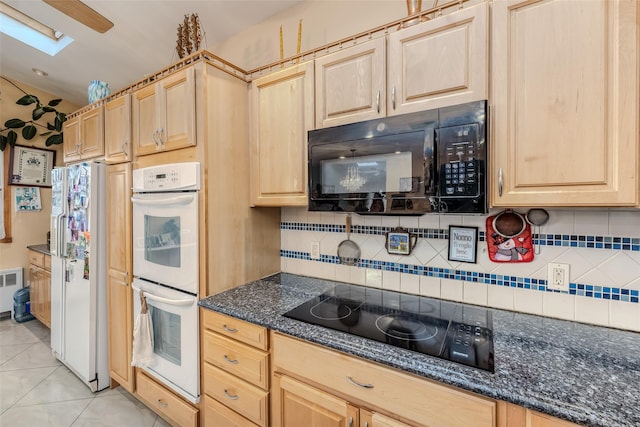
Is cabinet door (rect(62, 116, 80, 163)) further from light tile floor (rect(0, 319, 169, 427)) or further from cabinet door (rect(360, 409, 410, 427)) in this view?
cabinet door (rect(360, 409, 410, 427))

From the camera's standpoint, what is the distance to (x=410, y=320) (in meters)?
1.25

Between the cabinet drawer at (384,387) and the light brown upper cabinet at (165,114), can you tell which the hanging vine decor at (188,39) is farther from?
the cabinet drawer at (384,387)

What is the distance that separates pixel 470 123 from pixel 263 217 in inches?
50.0

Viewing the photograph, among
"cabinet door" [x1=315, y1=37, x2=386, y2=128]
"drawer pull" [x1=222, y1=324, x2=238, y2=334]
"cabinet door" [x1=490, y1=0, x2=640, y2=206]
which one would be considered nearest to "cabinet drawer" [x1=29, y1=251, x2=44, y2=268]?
"drawer pull" [x1=222, y1=324, x2=238, y2=334]

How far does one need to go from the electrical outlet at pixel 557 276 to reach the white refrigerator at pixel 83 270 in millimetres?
2703

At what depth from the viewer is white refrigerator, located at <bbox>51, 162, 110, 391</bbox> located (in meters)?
2.05

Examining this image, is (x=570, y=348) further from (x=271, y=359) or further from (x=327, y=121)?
(x=327, y=121)

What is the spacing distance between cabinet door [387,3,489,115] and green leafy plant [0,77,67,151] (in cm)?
400

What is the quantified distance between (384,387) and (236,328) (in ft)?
2.40

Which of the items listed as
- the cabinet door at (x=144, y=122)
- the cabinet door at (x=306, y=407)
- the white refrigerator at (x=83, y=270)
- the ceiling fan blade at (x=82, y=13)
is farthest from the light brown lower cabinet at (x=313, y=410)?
the ceiling fan blade at (x=82, y=13)

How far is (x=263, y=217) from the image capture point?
1856 mm

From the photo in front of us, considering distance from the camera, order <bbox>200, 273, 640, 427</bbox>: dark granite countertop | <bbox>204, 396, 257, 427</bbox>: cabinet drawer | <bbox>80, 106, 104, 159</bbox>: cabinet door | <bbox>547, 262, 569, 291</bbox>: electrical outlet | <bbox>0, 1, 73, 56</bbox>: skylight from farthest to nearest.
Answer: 1. <bbox>0, 1, 73, 56</bbox>: skylight
2. <bbox>80, 106, 104, 159</bbox>: cabinet door
3. <bbox>204, 396, 257, 427</bbox>: cabinet drawer
4. <bbox>547, 262, 569, 291</bbox>: electrical outlet
5. <bbox>200, 273, 640, 427</bbox>: dark granite countertop

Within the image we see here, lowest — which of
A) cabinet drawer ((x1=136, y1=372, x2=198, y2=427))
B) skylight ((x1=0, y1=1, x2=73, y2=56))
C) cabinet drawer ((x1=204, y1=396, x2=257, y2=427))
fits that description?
cabinet drawer ((x1=136, y1=372, x2=198, y2=427))

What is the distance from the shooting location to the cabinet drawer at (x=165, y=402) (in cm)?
161
